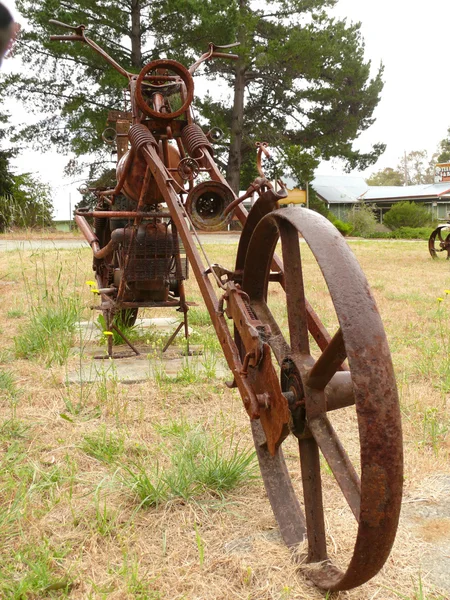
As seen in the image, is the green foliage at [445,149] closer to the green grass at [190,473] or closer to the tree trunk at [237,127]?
the tree trunk at [237,127]

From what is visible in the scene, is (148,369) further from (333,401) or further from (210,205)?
(333,401)

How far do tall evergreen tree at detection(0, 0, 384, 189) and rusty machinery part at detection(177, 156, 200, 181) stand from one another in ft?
49.7

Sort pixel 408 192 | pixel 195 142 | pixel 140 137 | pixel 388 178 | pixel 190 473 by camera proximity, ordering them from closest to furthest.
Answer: pixel 190 473 → pixel 140 137 → pixel 195 142 → pixel 408 192 → pixel 388 178

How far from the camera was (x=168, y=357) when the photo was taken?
3943 mm

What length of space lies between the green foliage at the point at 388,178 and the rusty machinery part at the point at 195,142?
6786 cm

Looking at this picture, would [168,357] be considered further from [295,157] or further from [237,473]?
[295,157]

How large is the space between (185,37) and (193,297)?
45.1 ft

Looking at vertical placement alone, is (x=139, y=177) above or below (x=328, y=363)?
above

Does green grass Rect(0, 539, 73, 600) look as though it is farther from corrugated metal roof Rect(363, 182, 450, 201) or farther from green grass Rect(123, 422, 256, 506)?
corrugated metal roof Rect(363, 182, 450, 201)

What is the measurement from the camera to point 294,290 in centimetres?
187

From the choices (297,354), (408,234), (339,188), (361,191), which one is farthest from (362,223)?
(297,354)

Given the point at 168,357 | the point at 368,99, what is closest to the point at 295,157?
the point at 368,99

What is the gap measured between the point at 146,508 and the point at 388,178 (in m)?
70.6

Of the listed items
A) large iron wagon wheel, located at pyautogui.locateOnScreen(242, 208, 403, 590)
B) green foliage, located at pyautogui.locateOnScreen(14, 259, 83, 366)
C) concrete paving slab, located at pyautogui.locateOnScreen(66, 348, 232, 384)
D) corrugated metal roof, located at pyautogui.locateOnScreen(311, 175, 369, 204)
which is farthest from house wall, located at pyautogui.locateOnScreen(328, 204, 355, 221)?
large iron wagon wheel, located at pyautogui.locateOnScreen(242, 208, 403, 590)
